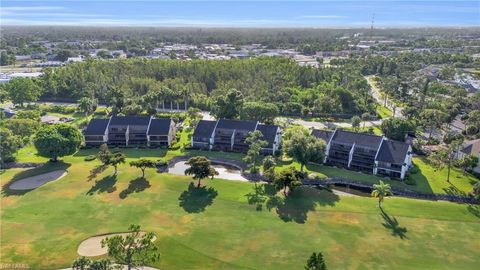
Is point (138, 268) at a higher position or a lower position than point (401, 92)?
lower

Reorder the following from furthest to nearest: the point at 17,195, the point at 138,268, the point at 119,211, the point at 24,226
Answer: the point at 17,195
the point at 119,211
the point at 24,226
the point at 138,268

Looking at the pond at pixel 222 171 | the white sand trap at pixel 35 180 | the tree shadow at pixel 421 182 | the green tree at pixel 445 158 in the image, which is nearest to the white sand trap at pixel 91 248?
the white sand trap at pixel 35 180

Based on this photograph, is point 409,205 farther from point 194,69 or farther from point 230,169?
point 194,69

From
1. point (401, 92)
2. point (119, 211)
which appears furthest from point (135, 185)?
point (401, 92)

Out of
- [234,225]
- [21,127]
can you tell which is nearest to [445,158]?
[234,225]

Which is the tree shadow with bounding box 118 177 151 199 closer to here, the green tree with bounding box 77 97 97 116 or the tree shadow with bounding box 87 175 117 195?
the tree shadow with bounding box 87 175 117 195

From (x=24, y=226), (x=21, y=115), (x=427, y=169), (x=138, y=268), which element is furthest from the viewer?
(x=21, y=115)
